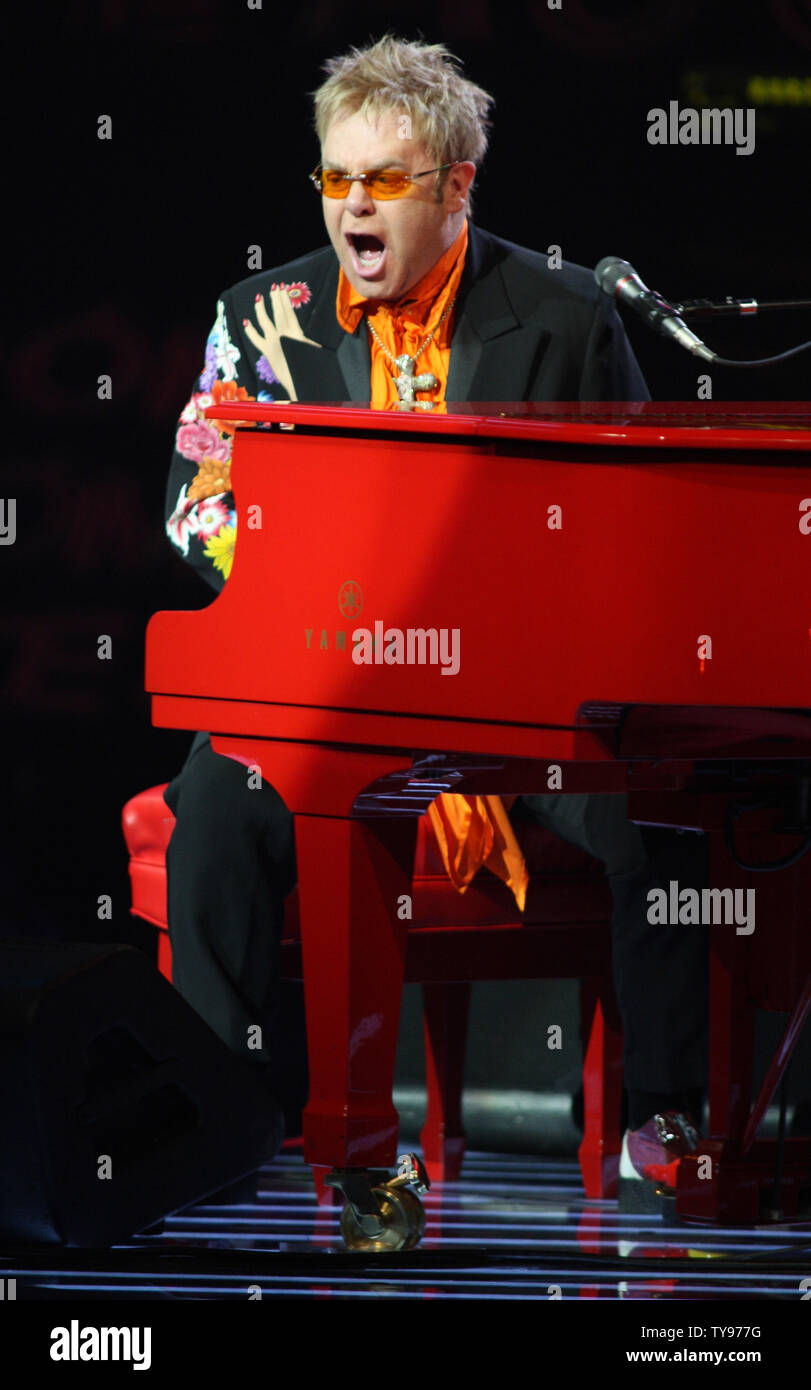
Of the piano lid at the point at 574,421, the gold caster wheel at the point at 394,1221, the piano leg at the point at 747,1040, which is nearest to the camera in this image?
the piano lid at the point at 574,421

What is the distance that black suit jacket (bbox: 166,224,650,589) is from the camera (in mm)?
3275

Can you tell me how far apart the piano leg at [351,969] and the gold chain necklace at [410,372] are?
2.42 feet

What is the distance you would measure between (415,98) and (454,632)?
1.02m

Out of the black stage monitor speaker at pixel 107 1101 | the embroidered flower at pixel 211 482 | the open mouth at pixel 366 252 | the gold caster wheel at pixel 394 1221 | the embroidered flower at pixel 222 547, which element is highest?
the open mouth at pixel 366 252

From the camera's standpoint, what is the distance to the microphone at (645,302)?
2.58 meters

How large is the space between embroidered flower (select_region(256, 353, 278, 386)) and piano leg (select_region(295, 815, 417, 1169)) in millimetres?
967

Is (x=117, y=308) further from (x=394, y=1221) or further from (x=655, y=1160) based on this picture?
(x=394, y=1221)

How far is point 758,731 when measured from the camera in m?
2.51

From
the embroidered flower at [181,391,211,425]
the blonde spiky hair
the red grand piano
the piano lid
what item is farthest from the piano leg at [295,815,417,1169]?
the blonde spiky hair

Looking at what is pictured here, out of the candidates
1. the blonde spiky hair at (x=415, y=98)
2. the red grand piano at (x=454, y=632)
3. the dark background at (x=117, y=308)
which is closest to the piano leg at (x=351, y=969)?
the red grand piano at (x=454, y=632)

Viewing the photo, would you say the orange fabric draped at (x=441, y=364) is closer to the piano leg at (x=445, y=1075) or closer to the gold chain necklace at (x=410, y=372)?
the gold chain necklace at (x=410, y=372)

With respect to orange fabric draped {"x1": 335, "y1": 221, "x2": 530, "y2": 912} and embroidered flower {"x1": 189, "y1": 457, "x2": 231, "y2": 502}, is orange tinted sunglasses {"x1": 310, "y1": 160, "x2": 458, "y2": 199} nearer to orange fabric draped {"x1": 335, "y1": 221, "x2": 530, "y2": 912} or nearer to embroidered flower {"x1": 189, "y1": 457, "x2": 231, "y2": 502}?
orange fabric draped {"x1": 335, "y1": 221, "x2": 530, "y2": 912}
